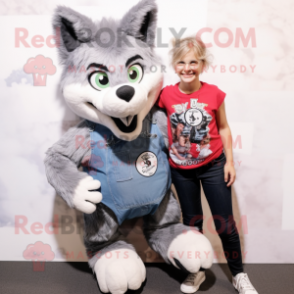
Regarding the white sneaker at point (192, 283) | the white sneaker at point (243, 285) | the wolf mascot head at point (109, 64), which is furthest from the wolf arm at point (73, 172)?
the white sneaker at point (243, 285)

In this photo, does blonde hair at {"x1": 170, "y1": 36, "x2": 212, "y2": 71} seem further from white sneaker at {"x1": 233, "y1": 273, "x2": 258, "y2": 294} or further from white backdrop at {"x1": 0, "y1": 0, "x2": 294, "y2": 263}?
white sneaker at {"x1": 233, "y1": 273, "x2": 258, "y2": 294}

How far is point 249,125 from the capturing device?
4.68ft

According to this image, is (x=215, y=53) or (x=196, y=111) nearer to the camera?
(x=196, y=111)

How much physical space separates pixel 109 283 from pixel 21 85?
95 cm

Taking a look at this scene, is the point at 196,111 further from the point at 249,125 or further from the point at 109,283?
the point at 109,283

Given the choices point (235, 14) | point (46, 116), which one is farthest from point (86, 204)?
point (235, 14)

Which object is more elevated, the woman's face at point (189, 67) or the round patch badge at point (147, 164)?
the woman's face at point (189, 67)

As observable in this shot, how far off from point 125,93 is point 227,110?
599mm

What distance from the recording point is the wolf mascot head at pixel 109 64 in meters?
1.08

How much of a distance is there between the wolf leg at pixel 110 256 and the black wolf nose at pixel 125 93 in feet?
1.58

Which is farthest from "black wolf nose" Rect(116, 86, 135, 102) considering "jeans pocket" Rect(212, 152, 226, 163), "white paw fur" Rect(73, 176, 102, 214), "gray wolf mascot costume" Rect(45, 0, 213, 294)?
"jeans pocket" Rect(212, 152, 226, 163)

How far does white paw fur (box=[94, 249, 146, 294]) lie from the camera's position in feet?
3.88

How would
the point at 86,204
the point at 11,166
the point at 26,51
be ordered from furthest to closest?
the point at 11,166, the point at 26,51, the point at 86,204

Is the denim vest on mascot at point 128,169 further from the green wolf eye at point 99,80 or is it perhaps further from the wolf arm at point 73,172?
the green wolf eye at point 99,80
